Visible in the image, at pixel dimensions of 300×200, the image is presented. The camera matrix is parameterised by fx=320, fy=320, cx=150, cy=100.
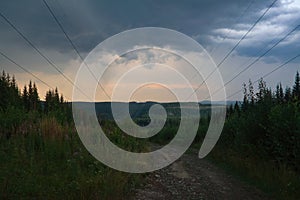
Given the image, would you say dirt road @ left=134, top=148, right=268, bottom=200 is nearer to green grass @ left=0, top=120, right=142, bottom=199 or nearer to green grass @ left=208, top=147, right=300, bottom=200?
green grass @ left=208, top=147, right=300, bottom=200

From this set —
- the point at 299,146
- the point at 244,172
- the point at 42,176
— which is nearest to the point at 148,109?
the point at 244,172

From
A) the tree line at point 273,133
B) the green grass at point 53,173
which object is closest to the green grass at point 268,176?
the tree line at point 273,133

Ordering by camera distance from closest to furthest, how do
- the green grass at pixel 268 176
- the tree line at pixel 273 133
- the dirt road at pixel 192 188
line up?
the dirt road at pixel 192 188 < the green grass at pixel 268 176 < the tree line at pixel 273 133

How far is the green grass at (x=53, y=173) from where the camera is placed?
6.85 m

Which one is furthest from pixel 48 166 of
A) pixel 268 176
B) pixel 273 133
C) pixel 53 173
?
pixel 273 133

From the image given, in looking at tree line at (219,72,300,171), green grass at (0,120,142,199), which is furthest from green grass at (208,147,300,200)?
green grass at (0,120,142,199)

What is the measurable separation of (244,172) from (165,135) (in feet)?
148

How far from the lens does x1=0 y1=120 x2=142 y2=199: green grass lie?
6852mm

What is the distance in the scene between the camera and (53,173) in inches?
323

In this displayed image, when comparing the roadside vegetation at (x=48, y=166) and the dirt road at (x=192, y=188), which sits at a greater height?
the roadside vegetation at (x=48, y=166)

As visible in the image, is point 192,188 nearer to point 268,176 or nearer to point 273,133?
point 268,176

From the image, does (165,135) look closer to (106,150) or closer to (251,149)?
(251,149)

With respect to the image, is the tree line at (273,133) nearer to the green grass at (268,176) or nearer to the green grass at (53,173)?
the green grass at (268,176)

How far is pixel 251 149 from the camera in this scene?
630 inches
